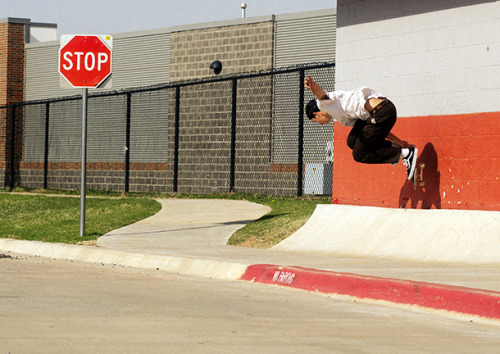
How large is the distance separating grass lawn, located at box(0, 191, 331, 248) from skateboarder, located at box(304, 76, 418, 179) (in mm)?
2204

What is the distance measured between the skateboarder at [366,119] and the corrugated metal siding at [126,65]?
68.7 feet

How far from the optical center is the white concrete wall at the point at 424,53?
1209 centimetres

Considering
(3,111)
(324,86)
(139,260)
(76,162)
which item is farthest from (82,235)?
(3,111)

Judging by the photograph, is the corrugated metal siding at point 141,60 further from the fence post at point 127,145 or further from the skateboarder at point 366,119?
the skateboarder at point 366,119

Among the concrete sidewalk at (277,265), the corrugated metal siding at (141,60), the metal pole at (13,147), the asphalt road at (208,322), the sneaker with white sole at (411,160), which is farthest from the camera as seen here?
the corrugated metal siding at (141,60)

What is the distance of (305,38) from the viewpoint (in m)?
29.1

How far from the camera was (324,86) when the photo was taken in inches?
861

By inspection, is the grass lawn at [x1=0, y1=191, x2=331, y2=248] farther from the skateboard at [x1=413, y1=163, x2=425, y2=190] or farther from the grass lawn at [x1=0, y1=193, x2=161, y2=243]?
the skateboard at [x1=413, y1=163, x2=425, y2=190]

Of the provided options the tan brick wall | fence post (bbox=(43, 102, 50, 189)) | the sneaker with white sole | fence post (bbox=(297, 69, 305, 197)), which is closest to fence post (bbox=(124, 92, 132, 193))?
the tan brick wall

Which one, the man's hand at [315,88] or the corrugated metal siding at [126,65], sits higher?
the corrugated metal siding at [126,65]

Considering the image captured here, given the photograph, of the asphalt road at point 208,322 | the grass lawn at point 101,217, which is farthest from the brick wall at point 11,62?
the asphalt road at point 208,322

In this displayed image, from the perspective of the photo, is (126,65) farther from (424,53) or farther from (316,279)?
(316,279)

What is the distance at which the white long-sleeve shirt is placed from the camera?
12242 mm

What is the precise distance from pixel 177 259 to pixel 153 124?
62.1 ft
